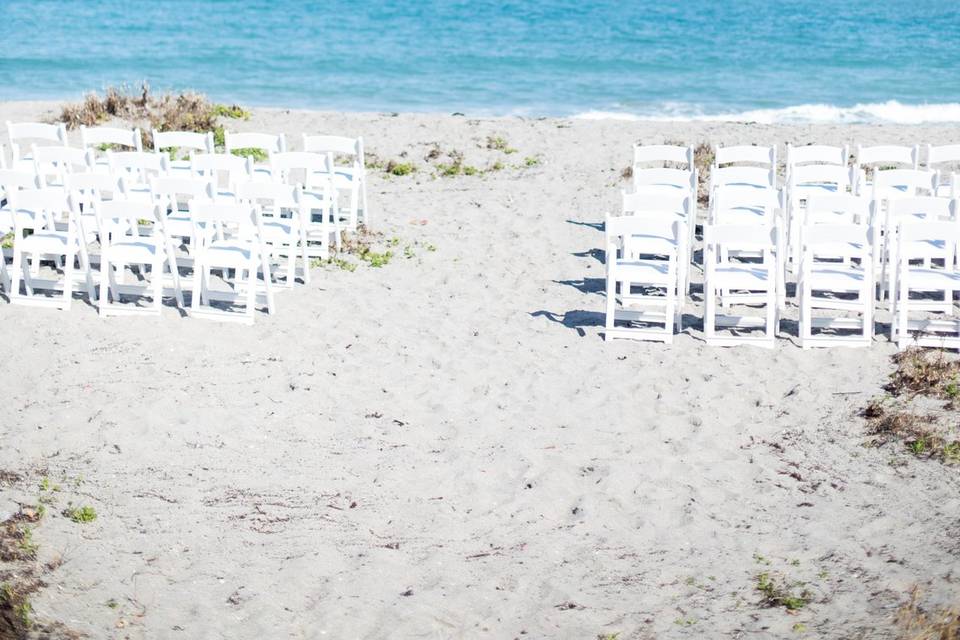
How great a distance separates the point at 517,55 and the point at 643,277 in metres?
23.3

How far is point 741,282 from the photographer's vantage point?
873 centimetres

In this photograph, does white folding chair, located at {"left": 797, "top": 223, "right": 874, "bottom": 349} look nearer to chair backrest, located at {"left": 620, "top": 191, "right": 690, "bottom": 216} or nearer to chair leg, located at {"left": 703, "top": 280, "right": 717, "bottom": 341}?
chair leg, located at {"left": 703, "top": 280, "right": 717, "bottom": 341}

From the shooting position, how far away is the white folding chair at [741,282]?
8.52m

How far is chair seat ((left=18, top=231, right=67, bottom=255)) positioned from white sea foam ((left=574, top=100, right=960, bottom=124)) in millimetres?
15457

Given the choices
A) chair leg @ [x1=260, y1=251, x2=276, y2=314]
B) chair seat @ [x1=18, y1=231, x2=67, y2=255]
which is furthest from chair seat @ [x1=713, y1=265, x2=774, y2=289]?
chair seat @ [x1=18, y1=231, x2=67, y2=255]

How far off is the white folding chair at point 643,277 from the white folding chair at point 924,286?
180cm

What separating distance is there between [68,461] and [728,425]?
454cm

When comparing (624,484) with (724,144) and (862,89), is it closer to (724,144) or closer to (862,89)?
(724,144)

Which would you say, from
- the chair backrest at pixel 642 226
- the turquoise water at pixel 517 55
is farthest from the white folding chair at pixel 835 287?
the turquoise water at pixel 517 55

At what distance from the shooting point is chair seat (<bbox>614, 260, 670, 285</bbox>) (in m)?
8.82

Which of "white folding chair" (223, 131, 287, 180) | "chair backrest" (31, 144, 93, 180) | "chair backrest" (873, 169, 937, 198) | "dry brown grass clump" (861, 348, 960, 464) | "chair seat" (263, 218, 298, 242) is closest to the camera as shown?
"dry brown grass clump" (861, 348, 960, 464)

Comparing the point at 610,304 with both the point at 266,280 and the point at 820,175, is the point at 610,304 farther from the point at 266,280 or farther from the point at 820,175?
the point at 820,175

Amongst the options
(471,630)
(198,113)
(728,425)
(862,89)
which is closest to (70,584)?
(471,630)

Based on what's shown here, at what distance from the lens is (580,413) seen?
25.1 feet
